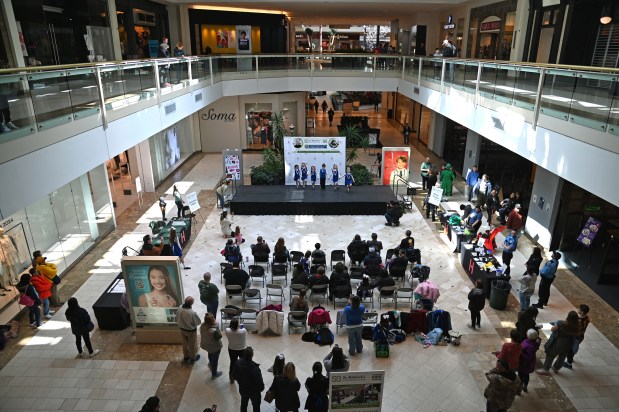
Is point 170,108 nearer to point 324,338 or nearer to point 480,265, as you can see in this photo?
point 324,338

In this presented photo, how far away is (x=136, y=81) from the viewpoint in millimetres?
11797

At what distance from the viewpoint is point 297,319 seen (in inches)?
364

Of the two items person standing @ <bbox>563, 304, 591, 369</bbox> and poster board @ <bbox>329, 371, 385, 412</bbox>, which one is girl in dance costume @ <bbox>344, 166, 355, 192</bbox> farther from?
poster board @ <bbox>329, 371, 385, 412</bbox>

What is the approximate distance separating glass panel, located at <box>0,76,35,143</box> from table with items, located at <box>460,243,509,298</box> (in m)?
10.1

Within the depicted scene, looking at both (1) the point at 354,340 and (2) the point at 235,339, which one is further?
(1) the point at 354,340

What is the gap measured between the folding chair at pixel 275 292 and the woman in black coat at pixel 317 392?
151 inches

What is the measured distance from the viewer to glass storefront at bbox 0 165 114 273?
35.2 feet

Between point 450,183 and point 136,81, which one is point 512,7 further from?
point 136,81

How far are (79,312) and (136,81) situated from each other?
21.3 ft

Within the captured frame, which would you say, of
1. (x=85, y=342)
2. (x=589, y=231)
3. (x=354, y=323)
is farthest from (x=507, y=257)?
(x=85, y=342)

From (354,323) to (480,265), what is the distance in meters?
4.50

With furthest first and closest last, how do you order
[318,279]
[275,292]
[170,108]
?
[170,108], [275,292], [318,279]

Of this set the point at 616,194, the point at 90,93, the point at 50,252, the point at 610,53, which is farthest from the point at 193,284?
the point at 610,53

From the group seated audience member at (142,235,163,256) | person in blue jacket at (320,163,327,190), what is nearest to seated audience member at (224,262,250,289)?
seated audience member at (142,235,163,256)
